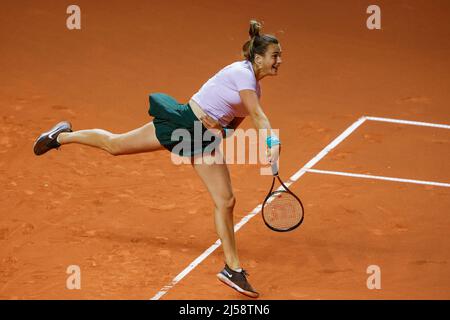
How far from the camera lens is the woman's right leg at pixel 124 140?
27.7 ft

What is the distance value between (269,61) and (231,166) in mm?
2482

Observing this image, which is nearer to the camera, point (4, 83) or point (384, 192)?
point (384, 192)

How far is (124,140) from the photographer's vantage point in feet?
28.2

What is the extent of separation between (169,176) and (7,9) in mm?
4308

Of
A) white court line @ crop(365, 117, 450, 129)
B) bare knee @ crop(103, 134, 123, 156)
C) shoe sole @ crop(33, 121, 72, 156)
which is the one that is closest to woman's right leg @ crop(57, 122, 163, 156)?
bare knee @ crop(103, 134, 123, 156)

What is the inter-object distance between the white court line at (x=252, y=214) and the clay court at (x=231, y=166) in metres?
0.02

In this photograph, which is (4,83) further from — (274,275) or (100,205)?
(274,275)

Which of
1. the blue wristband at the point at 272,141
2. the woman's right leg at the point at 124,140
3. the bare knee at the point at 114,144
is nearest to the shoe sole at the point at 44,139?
the woman's right leg at the point at 124,140

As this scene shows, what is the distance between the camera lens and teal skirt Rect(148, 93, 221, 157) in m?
8.17

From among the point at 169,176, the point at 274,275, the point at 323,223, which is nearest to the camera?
the point at 274,275

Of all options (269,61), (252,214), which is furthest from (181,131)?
(252,214)

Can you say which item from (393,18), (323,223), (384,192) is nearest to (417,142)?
(384,192)

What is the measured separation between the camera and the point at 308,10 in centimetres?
1368

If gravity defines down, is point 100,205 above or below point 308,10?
below
